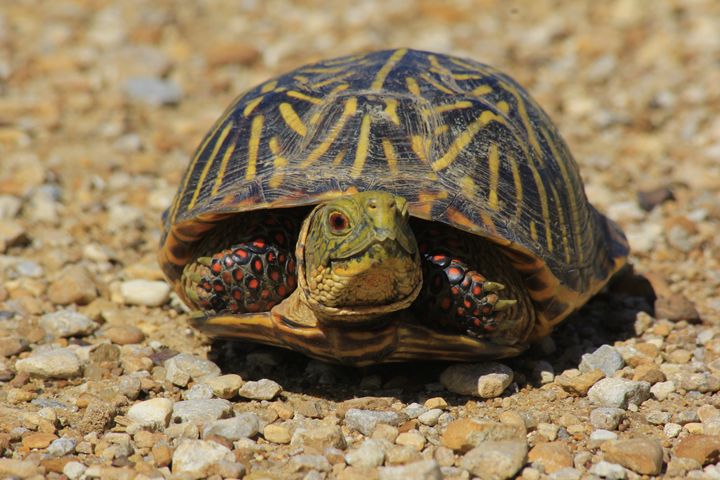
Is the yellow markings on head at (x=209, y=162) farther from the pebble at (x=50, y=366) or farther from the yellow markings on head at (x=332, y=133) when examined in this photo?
the pebble at (x=50, y=366)

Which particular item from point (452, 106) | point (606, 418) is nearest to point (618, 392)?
point (606, 418)

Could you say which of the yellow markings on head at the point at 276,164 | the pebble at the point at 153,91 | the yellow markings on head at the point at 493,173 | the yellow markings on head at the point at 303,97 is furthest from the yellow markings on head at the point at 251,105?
the pebble at the point at 153,91

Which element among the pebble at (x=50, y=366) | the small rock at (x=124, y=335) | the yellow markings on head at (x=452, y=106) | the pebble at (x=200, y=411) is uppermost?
the yellow markings on head at (x=452, y=106)

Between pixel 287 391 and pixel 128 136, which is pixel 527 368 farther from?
pixel 128 136

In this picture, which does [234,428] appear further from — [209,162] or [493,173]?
[493,173]

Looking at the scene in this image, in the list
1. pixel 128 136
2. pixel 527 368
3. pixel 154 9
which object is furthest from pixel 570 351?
pixel 154 9

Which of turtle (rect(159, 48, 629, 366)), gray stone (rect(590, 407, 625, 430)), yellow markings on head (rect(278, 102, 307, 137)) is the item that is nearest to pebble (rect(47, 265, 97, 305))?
turtle (rect(159, 48, 629, 366))
